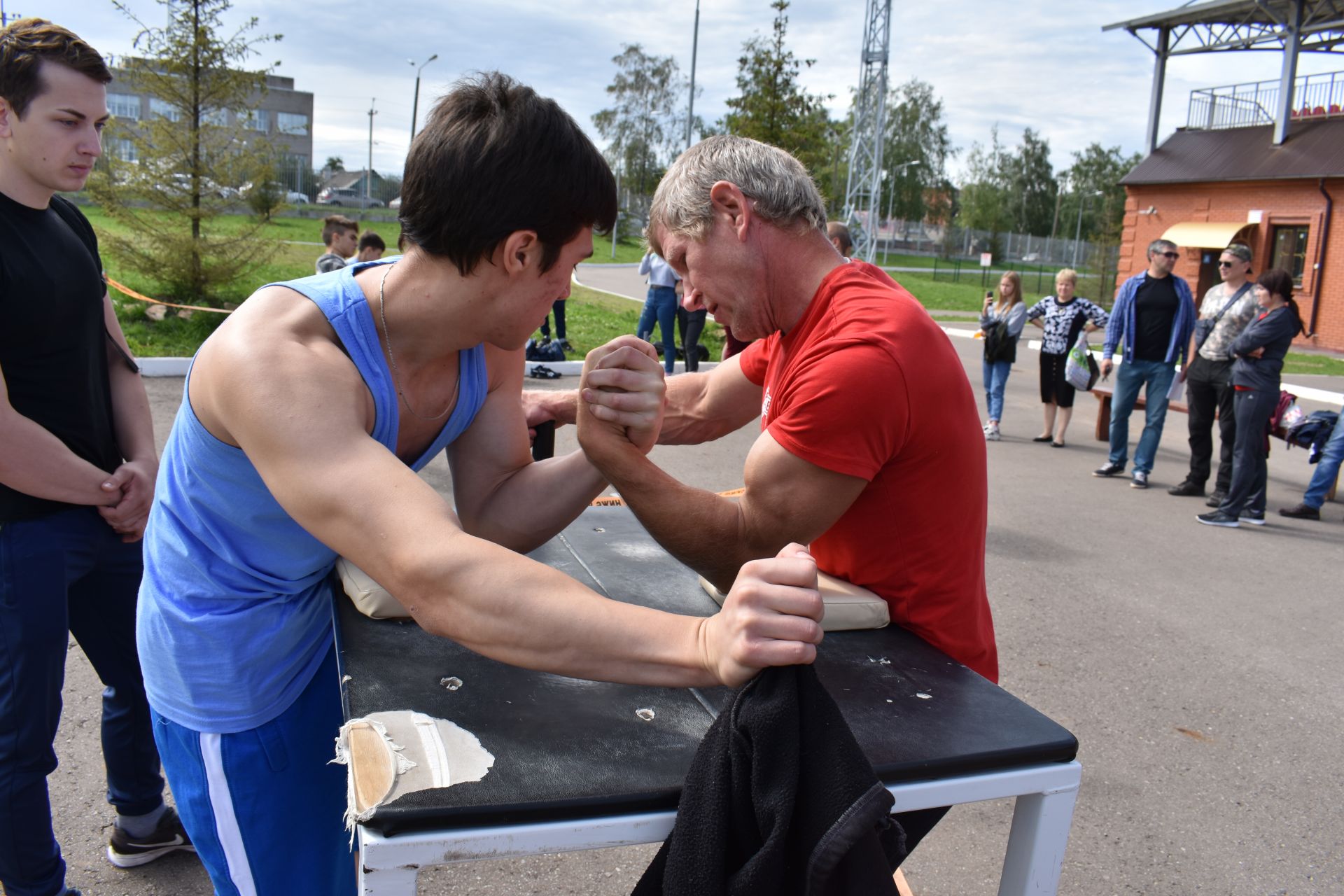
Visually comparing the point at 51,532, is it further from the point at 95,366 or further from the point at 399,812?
the point at 399,812

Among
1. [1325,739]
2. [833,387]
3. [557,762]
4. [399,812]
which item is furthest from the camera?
[1325,739]

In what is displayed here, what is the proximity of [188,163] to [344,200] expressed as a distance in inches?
1752

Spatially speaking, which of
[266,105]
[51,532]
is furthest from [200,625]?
[266,105]

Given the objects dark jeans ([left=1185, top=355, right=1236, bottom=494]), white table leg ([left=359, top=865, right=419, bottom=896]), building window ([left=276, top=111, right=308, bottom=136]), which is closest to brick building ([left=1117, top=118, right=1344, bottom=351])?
dark jeans ([left=1185, top=355, right=1236, bottom=494])

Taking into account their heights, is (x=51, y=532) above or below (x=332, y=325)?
below

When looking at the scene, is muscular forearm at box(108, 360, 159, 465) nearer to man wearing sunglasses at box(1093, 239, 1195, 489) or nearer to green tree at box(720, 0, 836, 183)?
man wearing sunglasses at box(1093, 239, 1195, 489)

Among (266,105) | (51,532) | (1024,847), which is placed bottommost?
(1024,847)

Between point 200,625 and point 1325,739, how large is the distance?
4.06 m

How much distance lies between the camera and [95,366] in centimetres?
243

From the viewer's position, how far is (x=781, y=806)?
1.10 m

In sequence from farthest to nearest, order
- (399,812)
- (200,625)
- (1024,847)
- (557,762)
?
(200,625)
(1024,847)
(557,762)
(399,812)

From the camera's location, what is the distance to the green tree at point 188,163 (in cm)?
1255

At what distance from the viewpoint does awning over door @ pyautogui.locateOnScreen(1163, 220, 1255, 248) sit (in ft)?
86.6

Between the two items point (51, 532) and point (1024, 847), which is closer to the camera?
point (1024, 847)
